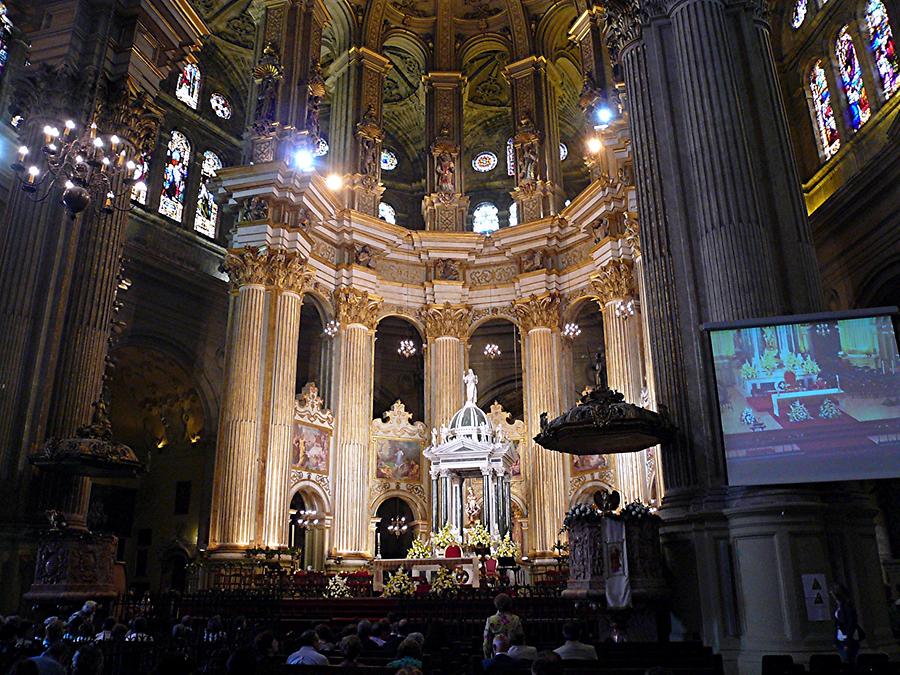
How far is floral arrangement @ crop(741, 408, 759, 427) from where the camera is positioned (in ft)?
31.1

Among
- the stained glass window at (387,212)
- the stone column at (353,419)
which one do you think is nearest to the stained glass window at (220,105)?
the stained glass window at (387,212)

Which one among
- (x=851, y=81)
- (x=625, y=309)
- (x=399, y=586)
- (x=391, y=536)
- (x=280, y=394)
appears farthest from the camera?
(x=391, y=536)

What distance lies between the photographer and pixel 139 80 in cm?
1728

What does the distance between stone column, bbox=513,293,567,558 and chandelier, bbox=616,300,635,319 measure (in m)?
3.43

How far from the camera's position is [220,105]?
31.2 m

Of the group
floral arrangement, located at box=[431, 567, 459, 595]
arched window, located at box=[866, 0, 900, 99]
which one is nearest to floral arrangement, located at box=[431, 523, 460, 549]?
floral arrangement, located at box=[431, 567, 459, 595]

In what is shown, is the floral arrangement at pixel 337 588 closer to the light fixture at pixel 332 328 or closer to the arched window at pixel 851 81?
the light fixture at pixel 332 328

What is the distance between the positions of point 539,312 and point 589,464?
5.59 metres

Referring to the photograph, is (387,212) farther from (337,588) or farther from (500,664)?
(500,664)

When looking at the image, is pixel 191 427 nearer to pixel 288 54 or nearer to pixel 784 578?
pixel 288 54

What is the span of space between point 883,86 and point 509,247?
516 inches

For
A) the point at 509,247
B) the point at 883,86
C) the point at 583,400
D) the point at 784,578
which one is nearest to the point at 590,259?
the point at 509,247

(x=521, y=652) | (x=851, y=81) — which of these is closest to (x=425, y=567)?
(x=521, y=652)

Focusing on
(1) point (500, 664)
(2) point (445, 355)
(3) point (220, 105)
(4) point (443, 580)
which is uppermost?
(3) point (220, 105)
